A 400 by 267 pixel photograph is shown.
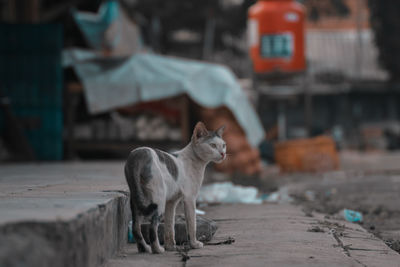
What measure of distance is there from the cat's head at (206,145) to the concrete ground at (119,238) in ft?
1.85

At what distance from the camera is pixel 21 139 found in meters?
9.46

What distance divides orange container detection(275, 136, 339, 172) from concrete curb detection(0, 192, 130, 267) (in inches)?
355

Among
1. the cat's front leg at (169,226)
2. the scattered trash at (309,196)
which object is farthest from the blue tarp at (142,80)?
the cat's front leg at (169,226)

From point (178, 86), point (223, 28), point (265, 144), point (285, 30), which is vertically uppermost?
point (223, 28)

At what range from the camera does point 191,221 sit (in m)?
3.59

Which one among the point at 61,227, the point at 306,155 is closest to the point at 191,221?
the point at 61,227

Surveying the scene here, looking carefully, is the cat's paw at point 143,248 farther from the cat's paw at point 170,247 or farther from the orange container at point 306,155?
the orange container at point 306,155

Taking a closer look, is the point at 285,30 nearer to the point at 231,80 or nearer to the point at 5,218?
the point at 231,80

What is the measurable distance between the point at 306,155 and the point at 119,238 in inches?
348

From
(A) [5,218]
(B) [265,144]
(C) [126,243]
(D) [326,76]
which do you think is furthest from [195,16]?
(A) [5,218]

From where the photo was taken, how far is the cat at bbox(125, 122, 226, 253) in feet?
10.5

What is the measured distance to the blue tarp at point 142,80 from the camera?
33.6 ft

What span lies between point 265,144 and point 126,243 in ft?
39.3

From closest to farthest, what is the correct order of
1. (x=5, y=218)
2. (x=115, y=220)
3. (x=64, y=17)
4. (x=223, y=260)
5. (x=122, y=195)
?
(x=5, y=218), (x=223, y=260), (x=115, y=220), (x=122, y=195), (x=64, y=17)
